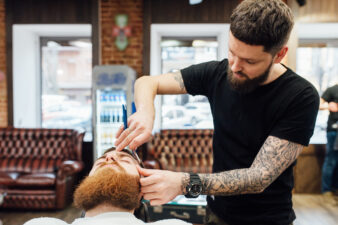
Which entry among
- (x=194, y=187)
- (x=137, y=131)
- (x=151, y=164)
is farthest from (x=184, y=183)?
(x=151, y=164)

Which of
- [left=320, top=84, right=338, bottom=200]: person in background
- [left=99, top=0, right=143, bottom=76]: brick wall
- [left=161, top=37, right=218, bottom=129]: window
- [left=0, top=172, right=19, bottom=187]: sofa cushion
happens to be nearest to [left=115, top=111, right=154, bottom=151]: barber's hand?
[left=0, top=172, right=19, bottom=187]: sofa cushion

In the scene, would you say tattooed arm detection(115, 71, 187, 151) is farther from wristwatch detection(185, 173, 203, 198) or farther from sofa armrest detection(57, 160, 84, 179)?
sofa armrest detection(57, 160, 84, 179)

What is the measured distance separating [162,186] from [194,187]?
0.13 meters

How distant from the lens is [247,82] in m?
1.20

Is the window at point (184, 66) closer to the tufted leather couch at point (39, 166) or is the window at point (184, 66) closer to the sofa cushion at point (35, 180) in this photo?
the tufted leather couch at point (39, 166)

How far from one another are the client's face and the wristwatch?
29cm

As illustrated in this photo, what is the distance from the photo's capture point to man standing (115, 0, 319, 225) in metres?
1.05

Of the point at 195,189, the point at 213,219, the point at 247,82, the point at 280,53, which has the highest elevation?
the point at 280,53

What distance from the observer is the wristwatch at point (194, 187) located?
1077mm

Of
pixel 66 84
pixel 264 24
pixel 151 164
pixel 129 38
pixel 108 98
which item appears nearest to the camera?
pixel 264 24

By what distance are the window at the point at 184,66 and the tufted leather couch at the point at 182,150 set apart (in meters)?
0.75

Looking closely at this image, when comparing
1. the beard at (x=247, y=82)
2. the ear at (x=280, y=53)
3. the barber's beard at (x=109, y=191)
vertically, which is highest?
the ear at (x=280, y=53)

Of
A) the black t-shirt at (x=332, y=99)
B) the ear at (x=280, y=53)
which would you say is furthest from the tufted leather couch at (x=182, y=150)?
the ear at (x=280, y=53)

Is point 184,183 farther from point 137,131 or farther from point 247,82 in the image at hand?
point 247,82
